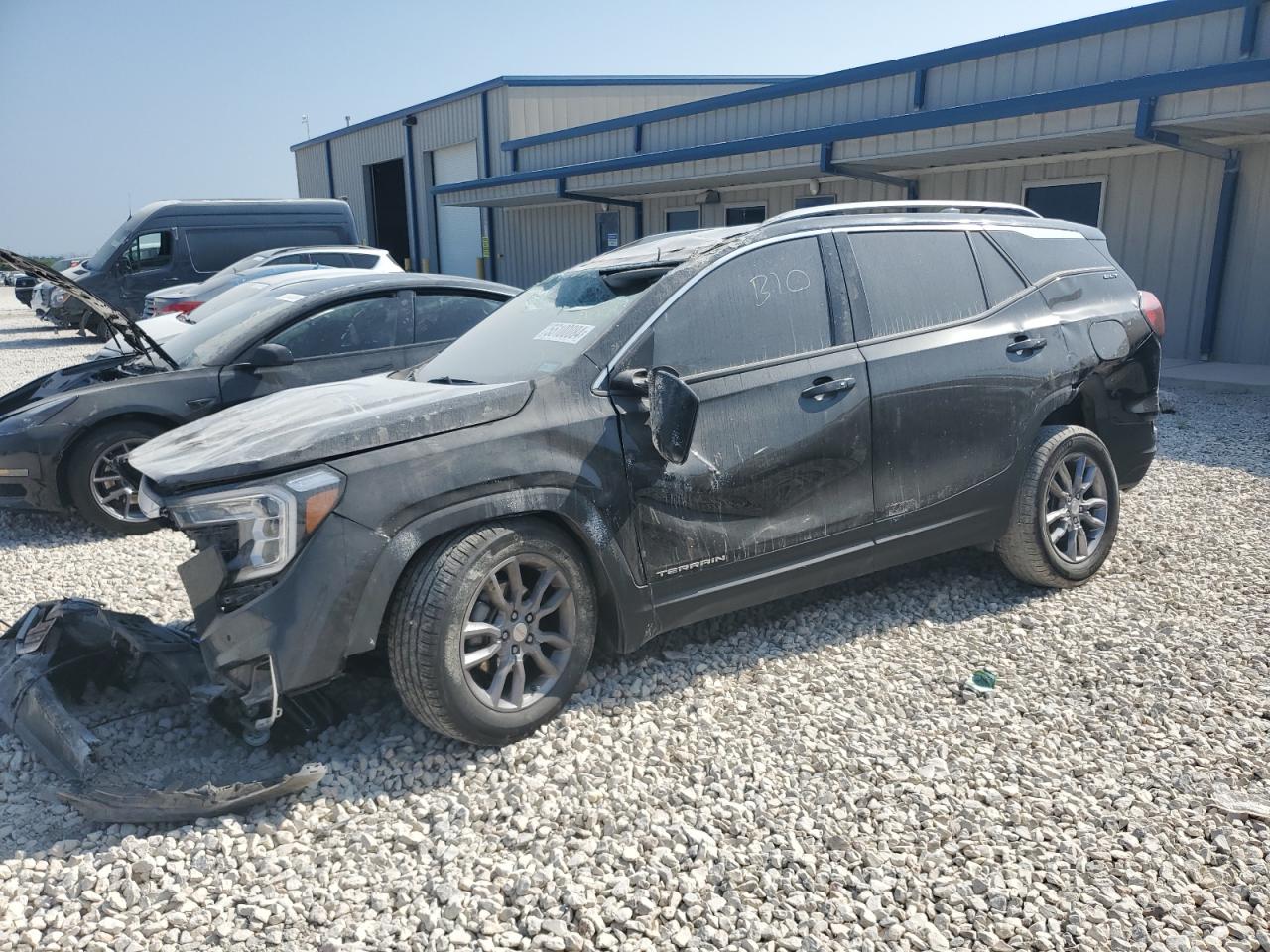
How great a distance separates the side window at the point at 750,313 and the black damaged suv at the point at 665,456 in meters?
0.01

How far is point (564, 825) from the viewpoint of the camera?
9.62 feet

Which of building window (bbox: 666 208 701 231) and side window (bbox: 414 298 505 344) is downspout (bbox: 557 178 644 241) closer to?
building window (bbox: 666 208 701 231)

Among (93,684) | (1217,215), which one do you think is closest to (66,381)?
(93,684)

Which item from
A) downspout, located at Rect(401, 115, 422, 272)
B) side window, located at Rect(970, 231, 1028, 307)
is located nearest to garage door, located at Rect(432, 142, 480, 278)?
downspout, located at Rect(401, 115, 422, 272)

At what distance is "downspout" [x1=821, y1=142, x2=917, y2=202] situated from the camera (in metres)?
13.1

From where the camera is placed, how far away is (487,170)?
25547 millimetres

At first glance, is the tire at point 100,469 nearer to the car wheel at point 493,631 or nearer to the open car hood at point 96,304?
the open car hood at point 96,304

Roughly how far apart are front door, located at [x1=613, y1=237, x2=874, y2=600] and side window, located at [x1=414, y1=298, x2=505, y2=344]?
317 cm

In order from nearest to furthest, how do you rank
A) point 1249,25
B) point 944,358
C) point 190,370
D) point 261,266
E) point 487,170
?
point 944,358 → point 190,370 → point 1249,25 → point 261,266 → point 487,170

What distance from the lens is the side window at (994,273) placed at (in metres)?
4.45

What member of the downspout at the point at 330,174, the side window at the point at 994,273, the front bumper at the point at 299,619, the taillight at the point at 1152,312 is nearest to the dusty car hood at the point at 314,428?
the front bumper at the point at 299,619

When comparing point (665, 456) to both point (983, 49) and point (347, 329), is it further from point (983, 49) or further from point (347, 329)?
point (983, 49)

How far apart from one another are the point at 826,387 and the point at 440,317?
374 cm

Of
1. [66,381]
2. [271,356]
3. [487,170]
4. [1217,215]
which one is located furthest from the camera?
[487,170]
